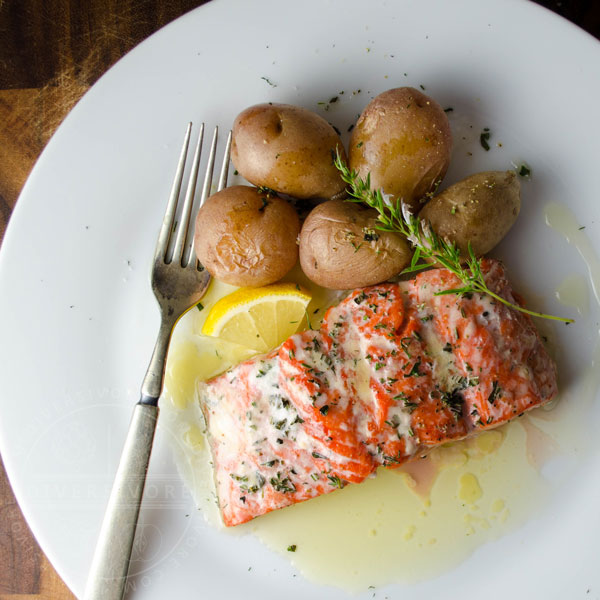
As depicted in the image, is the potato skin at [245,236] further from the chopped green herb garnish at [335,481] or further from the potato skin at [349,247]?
the chopped green herb garnish at [335,481]

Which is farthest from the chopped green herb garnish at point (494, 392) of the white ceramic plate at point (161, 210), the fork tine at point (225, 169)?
the fork tine at point (225, 169)

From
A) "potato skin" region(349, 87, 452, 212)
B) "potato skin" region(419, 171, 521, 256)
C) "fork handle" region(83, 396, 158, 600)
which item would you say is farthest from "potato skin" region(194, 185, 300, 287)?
"fork handle" region(83, 396, 158, 600)

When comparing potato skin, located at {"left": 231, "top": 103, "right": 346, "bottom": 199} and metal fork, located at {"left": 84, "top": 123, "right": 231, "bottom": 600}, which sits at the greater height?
potato skin, located at {"left": 231, "top": 103, "right": 346, "bottom": 199}

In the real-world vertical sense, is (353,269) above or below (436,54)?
below

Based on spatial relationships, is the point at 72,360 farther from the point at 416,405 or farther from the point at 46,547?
the point at 416,405

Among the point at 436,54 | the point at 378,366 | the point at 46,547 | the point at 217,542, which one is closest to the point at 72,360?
the point at 46,547

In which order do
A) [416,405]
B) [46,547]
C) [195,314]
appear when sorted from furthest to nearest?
[195,314] < [46,547] < [416,405]

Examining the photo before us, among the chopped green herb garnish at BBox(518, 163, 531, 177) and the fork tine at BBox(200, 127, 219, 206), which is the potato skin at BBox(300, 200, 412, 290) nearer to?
the fork tine at BBox(200, 127, 219, 206)
